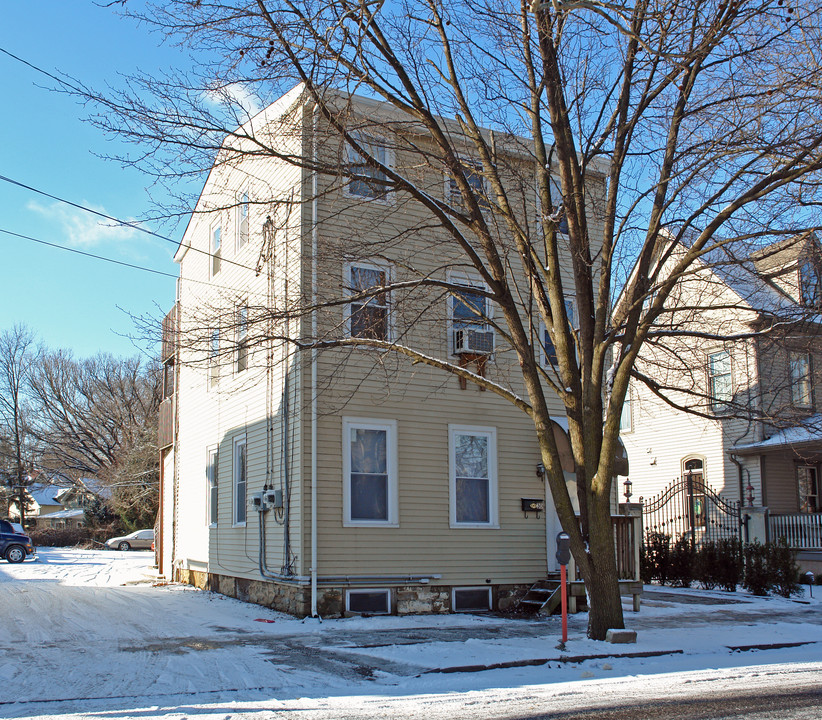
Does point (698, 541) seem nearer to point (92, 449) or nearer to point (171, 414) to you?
point (171, 414)

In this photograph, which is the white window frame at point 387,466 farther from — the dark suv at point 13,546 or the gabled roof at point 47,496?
the gabled roof at point 47,496

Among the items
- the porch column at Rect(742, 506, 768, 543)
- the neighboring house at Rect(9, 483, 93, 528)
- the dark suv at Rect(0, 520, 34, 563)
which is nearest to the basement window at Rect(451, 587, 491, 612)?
the porch column at Rect(742, 506, 768, 543)

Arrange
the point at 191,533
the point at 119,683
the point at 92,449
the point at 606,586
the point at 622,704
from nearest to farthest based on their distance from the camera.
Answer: the point at 622,704 → the point at 119,683 → the point at 606,586 → the point at 191,533 → the point at 92,449

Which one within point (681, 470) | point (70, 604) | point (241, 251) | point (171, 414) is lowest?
point (70, 604)

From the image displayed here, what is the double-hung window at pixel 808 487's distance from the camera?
2248 cm

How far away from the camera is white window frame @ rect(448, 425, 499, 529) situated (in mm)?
14156

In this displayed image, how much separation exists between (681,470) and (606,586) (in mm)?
14965

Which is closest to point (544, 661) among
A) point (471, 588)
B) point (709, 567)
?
point (471, 588)

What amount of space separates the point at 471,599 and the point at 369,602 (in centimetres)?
196

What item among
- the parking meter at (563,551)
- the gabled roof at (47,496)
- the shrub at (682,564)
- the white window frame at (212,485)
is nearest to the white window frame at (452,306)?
the parking meter at (563,551)

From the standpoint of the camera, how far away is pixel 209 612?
13344 mm

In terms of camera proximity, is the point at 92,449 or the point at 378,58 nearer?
the point at 378,58

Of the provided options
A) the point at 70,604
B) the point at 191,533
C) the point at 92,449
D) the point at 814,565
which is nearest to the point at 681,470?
the point at 814,565

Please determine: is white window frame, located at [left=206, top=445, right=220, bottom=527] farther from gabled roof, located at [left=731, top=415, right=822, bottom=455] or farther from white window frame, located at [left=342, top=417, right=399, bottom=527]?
gabled roof, located at [left=731, top=415, right=822, bottom=455]
